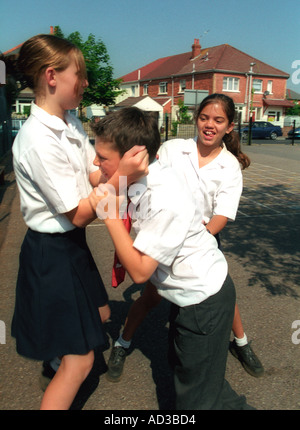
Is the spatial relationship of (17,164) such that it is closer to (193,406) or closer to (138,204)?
(138,204)

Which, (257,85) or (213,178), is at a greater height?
(257,85)

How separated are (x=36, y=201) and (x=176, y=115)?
1755 inches

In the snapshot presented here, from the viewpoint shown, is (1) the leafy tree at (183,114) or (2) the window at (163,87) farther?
(2) the window at (163,87)

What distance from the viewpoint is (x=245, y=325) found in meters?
3.12

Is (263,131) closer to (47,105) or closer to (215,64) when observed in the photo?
(215,64)

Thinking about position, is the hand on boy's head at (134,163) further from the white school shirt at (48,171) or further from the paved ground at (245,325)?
the paved ground at (245,325)

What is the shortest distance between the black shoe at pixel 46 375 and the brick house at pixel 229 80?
40131 millimetres

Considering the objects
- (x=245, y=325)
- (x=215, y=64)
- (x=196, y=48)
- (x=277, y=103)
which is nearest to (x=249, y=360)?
(x=245, y=325)

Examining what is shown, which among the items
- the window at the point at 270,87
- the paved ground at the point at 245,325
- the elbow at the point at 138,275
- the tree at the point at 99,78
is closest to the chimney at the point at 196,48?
the window at the point at 270,87

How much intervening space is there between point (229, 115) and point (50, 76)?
1343 mm

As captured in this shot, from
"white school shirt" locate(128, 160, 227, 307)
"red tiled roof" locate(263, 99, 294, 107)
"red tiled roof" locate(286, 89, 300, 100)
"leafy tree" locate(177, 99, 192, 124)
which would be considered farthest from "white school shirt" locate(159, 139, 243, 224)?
"red tiled roof" locate(286, 89, 300, 100)

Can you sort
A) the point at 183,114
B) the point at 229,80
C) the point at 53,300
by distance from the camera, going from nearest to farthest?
1. the point at 53,300
2. the point at 183,114
3. the point at 229,80

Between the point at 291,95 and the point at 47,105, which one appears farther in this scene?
the point at 291,95

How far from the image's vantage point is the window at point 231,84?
41.8 meters
